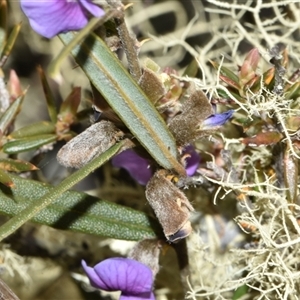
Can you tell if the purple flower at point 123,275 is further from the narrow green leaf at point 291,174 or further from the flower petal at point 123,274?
the narrow green leaf at point 291,174

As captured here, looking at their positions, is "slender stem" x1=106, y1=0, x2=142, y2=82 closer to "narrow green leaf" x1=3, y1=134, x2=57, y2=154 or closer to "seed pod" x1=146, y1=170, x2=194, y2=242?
"seed pod" x1=146, y1=170, x2=194, y2=242

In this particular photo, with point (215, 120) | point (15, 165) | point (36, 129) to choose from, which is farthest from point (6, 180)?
point (215, 120)

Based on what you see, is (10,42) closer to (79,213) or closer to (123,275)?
(79,213)

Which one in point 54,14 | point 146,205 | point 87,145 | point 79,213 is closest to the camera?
point 54,14

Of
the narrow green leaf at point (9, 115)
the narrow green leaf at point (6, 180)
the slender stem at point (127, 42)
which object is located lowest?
the narrow green leaf at point (6, 180)

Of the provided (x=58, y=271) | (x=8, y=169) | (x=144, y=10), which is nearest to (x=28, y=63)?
(x=144, y=10)

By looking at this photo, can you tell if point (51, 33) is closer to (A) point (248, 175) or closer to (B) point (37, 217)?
(B) point (37, 217)

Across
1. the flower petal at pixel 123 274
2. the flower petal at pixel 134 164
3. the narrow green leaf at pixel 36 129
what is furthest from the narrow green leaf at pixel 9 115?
the flower petal at pixel 123 274
